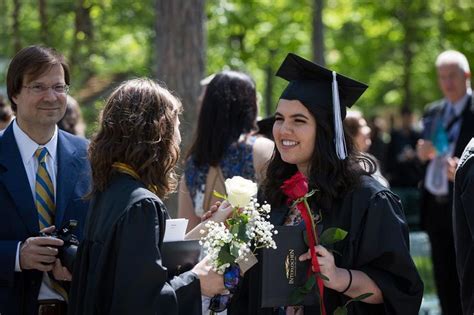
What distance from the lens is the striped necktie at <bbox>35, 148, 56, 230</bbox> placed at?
14.9ft

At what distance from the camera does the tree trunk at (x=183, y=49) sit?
717cm

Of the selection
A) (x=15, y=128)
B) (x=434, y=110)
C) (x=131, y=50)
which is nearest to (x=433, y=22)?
(x=131, y=50)

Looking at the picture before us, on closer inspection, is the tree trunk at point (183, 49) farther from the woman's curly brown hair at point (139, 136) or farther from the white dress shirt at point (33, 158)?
the woman's curly brown hair at point (139, 136)

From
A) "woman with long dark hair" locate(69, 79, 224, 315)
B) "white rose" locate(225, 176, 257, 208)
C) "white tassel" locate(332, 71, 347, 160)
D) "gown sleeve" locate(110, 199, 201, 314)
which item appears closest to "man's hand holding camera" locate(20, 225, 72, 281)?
"woman with long dark hair" locate(69, 79, 224, 315)

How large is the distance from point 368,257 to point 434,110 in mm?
4559

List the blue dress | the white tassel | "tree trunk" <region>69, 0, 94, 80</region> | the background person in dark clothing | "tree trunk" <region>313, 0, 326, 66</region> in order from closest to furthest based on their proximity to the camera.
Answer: the white tassel
the blue dress
the background person in dark clothing
"tree trunk" <region>69, 0, 94, 80</region>
"tree trunk" <region>313, 0, 326, 66</region>

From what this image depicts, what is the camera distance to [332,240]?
3.70 meters

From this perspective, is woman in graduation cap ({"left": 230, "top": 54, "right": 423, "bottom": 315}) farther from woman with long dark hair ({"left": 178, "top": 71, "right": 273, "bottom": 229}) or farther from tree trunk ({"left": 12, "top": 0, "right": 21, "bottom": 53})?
tree trunk ({"left": 12, "top": 0, "right": 21, "bottom": 53})

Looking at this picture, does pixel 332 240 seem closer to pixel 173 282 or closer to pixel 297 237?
pixel 297 237

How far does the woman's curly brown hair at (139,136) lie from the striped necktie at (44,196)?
0.80m

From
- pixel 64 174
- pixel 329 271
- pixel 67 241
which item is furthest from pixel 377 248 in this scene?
pixel 64 174

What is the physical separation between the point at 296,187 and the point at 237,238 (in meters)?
0.44

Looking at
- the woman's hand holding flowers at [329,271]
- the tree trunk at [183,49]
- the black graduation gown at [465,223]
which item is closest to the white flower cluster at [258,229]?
the woman's hand holding flowers at [329,271]

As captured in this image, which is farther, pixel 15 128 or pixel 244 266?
pixel 15 128
